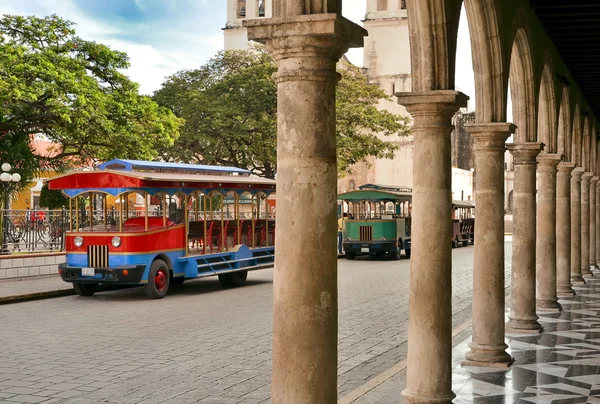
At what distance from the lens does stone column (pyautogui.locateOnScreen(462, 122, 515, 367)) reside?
930 centimetres

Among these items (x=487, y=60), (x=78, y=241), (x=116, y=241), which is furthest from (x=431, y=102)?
(x=78, y=241)

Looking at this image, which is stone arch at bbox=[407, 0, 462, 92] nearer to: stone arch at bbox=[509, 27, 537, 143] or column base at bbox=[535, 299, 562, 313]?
stone arch at bbox=[509, 27, 537, 143]

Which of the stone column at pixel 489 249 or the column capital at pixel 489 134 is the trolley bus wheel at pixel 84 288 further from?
the column capital at pixel 489 134

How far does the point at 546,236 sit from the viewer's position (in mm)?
13508

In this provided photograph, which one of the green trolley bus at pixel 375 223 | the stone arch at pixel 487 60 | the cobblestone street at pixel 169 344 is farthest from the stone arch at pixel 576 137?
the green trolley bus at pixel 375 223

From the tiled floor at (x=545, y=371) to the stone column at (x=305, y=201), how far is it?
3234 mm

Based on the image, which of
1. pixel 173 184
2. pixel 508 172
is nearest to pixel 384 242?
pixel 173 184

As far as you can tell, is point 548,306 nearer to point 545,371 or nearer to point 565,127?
point 565,127

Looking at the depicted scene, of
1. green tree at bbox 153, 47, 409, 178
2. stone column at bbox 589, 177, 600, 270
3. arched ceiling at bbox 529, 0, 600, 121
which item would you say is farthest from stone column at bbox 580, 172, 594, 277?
green tree at bbox 153, 47, 409, 178

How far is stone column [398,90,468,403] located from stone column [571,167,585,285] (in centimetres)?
1192

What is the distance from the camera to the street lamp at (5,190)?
2038 centimetres

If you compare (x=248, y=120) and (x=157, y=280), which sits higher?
(x=248, y=120)

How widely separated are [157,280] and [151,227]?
1.09m

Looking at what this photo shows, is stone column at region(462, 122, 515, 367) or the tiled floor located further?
stone column at region(462, 122, 515, 367)
